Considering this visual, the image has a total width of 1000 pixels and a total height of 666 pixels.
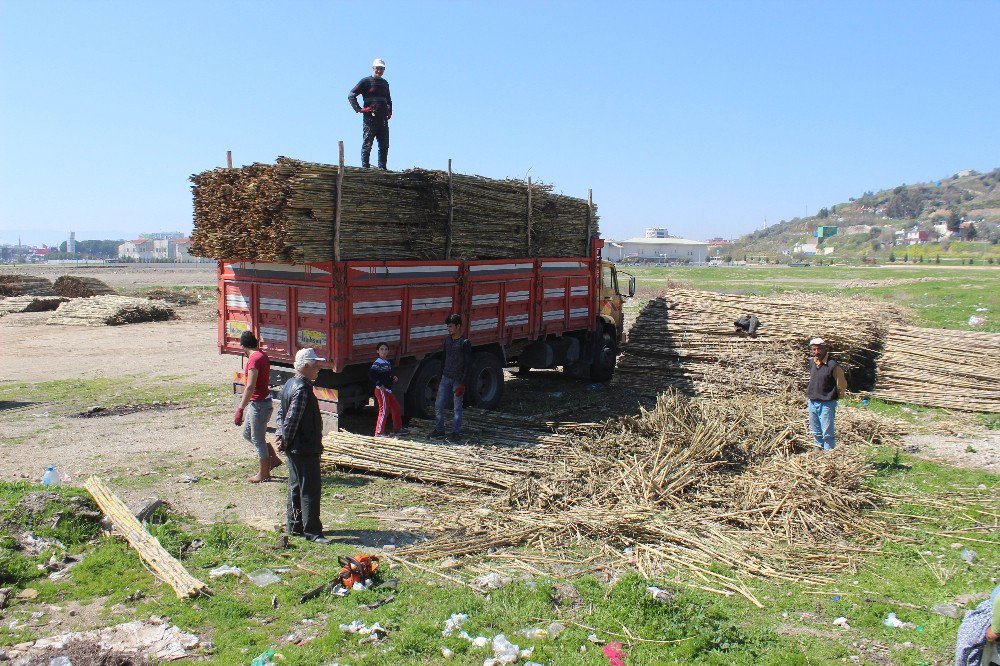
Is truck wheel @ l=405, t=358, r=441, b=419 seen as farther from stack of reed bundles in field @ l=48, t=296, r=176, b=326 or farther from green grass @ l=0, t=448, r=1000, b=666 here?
stack of reed bundles in field @ l=48, t=296, r=176, b=326

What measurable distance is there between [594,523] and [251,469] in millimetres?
4565

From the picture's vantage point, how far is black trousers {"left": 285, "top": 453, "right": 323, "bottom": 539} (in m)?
6.98

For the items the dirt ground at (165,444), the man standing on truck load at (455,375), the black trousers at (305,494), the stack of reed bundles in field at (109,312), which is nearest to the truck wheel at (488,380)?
the dirt ground at (165,444)

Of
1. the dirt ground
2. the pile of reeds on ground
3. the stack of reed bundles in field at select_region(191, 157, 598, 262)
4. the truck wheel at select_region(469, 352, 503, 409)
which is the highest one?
the stack of reed bundles in field at select_region(191, 157, 598, 262)

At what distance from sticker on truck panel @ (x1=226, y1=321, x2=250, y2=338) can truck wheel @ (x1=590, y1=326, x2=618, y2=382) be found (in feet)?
24.8

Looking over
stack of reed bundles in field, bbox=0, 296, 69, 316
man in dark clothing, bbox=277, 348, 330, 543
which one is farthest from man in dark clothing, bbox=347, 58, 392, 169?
stack of reed bundles in field, bbox=0, 296, 69, 316

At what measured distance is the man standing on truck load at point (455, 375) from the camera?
34.1ft

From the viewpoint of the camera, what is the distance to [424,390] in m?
11.6

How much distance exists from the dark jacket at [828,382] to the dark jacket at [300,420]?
6.09m

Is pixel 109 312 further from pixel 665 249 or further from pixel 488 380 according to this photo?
pixel 665 249

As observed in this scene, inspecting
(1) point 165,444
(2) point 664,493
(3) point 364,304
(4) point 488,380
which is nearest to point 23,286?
(1) point 165,444

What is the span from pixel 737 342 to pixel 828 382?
16.9ft

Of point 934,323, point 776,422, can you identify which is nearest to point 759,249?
point 934,323

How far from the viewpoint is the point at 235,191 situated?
9828 mm
